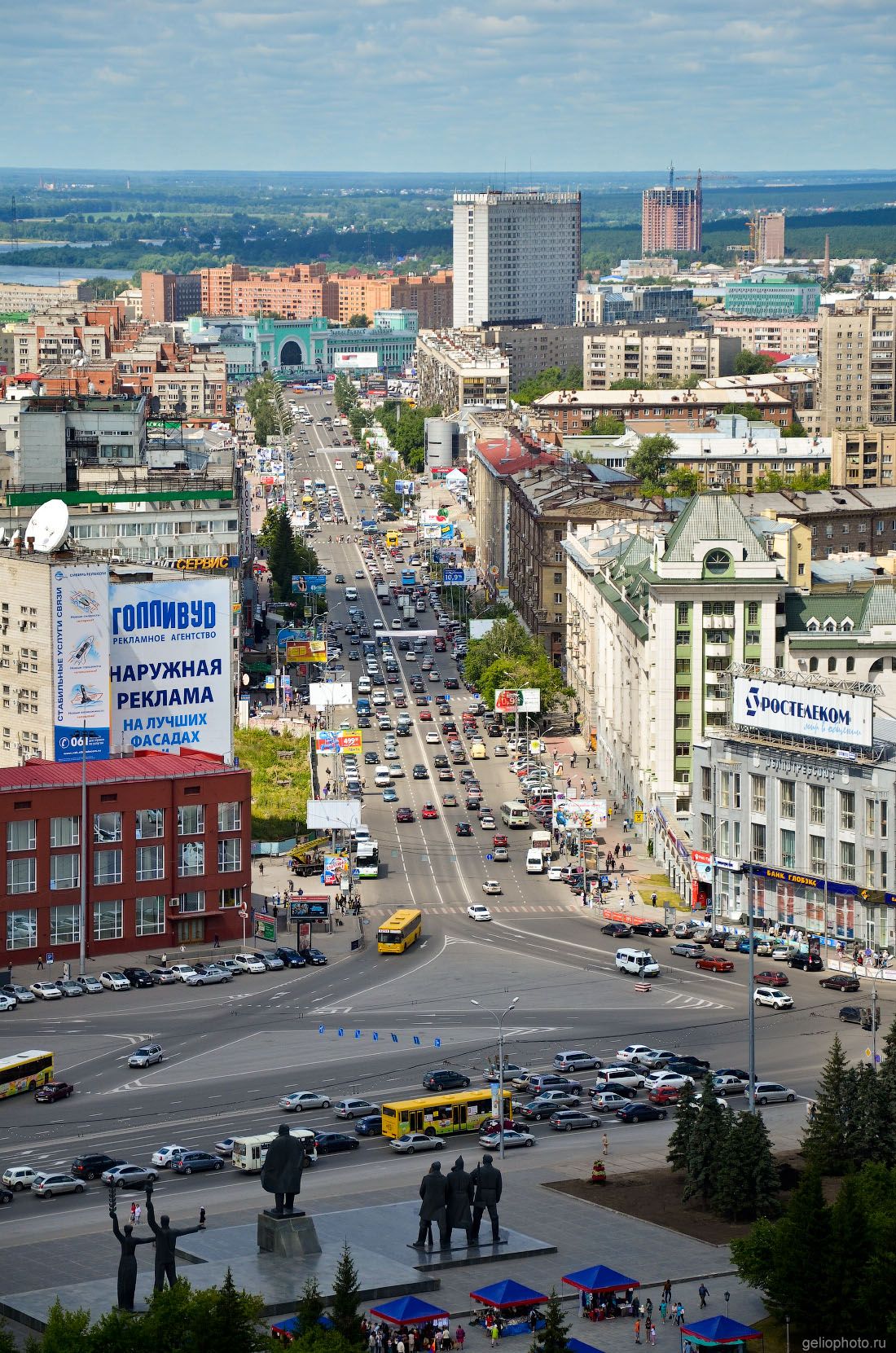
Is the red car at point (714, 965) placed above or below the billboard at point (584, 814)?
below

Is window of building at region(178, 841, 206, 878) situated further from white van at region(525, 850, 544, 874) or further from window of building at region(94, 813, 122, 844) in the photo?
white van at region(525, 850, 544, 874)

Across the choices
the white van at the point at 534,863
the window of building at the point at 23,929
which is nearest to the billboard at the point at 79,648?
the window of building at the point at 23,929

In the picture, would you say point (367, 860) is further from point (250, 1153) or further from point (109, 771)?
point (250, 1153)

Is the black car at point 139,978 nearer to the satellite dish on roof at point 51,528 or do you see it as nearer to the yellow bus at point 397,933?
the yellow bus at point 397,933

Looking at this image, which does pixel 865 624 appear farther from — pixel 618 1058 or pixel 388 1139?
pixel 388 1139

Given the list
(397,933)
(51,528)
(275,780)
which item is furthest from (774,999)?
(275,780)
